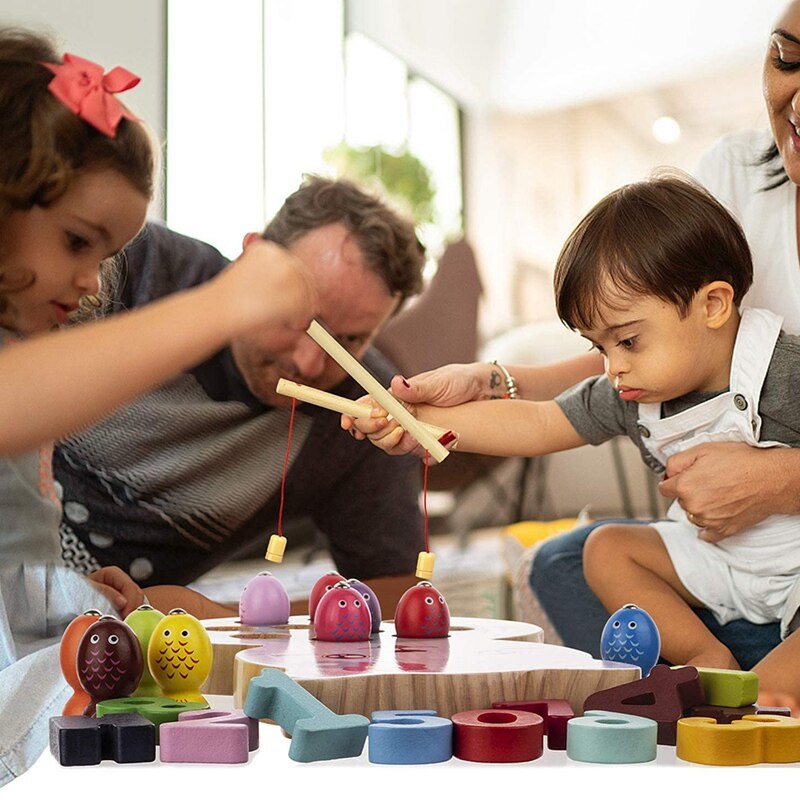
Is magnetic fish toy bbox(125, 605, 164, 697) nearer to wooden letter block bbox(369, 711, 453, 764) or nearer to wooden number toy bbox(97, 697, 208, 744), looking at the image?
wooden number toy bbox(97, 697, 208, 744)

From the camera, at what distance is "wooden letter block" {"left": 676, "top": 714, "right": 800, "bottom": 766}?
757mm

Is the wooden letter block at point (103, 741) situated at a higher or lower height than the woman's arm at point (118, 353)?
lower

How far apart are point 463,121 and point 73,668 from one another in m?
3.10

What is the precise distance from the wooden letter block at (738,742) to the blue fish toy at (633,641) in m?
0.19

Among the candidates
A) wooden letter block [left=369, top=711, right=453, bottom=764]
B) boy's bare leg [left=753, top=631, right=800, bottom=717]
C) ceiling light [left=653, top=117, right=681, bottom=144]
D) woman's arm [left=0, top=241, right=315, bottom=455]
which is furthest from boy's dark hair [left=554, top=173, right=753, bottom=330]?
ceiling light [left=653, top=117, right=681, bottom=144]

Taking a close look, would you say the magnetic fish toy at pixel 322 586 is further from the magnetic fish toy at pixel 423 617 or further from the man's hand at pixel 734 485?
the man's hand at pixel 734 485

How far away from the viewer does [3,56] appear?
1.03m

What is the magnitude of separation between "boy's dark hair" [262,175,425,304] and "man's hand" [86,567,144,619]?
2.32 feet

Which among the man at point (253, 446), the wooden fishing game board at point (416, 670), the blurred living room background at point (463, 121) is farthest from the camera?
the blurred living room background at point (463, 121)

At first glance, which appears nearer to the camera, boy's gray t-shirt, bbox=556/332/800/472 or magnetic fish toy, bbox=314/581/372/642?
magnetic fish toy, bbox=314/581/372/642

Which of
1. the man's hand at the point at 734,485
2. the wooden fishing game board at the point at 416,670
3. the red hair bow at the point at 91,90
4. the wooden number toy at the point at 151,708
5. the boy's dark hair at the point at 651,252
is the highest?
the red hair bow at the point at 91,90

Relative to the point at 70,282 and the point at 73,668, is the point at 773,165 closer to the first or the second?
the point at 70,282

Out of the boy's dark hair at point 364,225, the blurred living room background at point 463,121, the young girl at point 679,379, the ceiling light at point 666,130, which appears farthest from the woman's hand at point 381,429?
the ceiling light at point 666,130

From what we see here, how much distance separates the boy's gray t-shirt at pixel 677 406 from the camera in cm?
117
